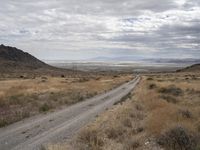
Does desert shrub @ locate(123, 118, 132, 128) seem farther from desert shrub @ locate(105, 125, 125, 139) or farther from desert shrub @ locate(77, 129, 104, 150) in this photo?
desert shrub @ locate(77, 129, 104, 150)

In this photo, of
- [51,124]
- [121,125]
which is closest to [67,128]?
[51,124]

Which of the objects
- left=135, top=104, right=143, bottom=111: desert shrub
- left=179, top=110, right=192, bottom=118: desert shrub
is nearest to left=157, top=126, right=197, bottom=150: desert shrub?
left=179, top=110, right=192, bottom=118: desert shrub

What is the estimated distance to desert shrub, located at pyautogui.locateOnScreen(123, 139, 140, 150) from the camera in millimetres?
11672

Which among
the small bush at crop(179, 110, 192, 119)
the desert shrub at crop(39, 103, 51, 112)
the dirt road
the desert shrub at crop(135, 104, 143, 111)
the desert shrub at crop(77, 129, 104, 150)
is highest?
the small bush at crop(179, 110, 192, 119)

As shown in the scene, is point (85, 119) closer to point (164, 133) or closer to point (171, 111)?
point (171, 111)

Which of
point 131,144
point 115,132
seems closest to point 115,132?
point 115,132

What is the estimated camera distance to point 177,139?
1146 cm

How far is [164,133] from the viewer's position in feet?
40.1

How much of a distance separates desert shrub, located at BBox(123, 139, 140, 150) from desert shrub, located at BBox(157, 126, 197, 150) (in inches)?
29.8

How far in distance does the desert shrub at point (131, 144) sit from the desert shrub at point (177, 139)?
757 millimetres

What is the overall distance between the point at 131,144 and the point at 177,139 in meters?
1.58

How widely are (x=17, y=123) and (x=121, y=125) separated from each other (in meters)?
5.90

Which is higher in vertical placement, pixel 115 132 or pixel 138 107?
pixel 115 132

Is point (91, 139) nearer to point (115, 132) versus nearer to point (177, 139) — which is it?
point (115, 132)
